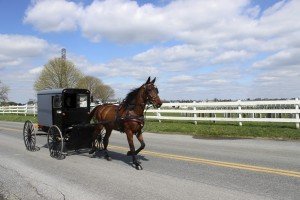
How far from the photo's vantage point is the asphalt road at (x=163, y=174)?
24.4ft

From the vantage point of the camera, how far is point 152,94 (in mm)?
10281

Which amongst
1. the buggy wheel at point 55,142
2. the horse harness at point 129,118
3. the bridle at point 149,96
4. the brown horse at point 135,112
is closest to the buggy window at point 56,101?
the buggy wheel at point 55,142

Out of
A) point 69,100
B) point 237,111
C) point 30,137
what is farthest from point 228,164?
point 237,111

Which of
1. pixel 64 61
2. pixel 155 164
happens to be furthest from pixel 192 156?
pixel 64 61

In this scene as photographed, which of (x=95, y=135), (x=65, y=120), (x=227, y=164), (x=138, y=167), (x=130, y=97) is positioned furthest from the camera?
(x=65, y=120)

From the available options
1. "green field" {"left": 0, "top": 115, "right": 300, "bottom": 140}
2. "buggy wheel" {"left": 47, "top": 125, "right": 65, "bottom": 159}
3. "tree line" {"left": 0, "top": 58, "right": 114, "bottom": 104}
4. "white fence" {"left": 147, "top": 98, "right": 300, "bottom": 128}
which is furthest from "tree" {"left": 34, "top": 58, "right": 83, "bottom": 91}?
"buggy wheel" {"left": 47, "top": 125, "right": 65, "bottom": 159}

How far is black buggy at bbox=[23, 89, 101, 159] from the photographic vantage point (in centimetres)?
1280

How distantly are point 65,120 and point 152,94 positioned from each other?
4.07 meters

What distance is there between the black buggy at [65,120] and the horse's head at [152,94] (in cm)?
289

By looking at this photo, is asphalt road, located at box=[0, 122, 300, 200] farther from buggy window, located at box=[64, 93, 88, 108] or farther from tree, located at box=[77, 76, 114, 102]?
tree, located at box=[77, 76, 114, 102]

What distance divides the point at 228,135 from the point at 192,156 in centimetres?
724

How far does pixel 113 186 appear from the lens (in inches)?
320

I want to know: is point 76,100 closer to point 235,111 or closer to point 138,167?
point 138,167

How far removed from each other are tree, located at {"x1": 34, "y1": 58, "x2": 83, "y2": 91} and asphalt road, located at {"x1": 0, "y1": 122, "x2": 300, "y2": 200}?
66.1 m
